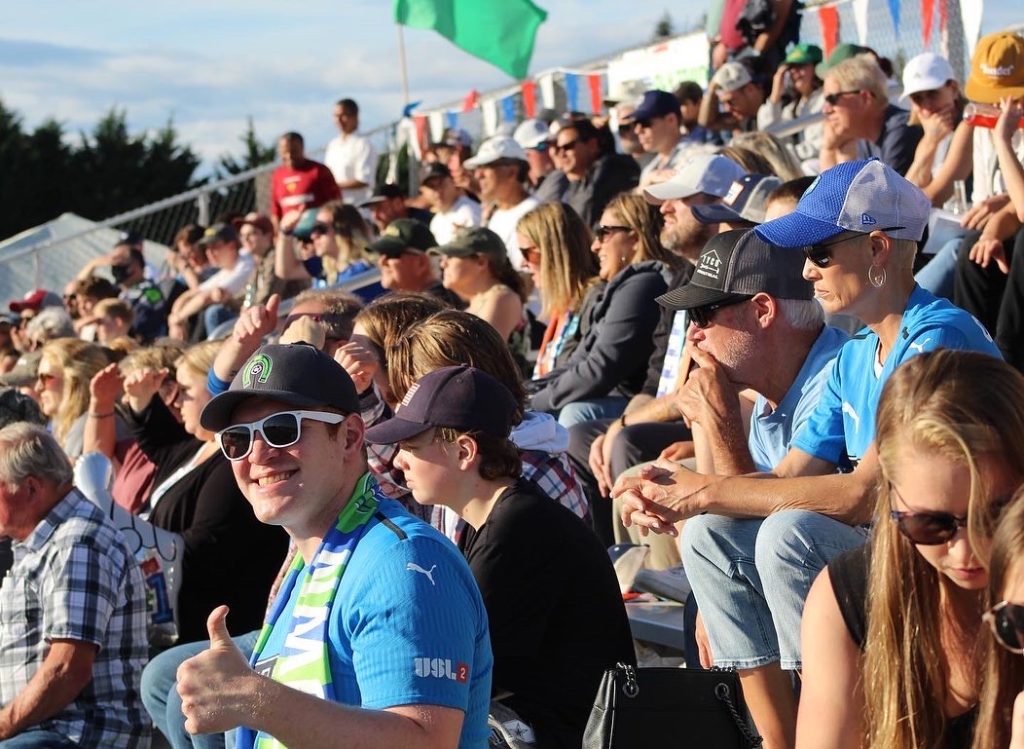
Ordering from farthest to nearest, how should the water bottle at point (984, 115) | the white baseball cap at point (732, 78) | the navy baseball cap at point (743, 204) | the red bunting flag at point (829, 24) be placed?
the red bunting flag at point (829, 24) → the white baseball cap at point (732, 78) → the water bottle at point (984, 115) → the navy baseball cap at point (743, 204)

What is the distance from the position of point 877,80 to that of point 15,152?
31.4m

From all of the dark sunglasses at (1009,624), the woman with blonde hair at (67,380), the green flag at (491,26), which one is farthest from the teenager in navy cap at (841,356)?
the green flag at (491,26)

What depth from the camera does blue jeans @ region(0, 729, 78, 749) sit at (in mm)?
5070

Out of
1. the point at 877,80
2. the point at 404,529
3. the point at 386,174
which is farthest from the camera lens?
the point at 386,174

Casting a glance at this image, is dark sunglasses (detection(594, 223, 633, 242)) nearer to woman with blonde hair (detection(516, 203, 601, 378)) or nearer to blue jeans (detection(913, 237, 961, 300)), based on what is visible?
woman with blonde hair (detection(516, 203, 601, 378))

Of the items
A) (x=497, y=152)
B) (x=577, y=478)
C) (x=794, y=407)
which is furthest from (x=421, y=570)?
(x=497, y=152)

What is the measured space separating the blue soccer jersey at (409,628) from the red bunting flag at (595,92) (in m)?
→ 14.3

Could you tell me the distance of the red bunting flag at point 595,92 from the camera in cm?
1684

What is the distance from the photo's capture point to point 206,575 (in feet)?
18.6

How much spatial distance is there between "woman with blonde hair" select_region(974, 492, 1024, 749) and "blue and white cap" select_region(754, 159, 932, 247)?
175cm

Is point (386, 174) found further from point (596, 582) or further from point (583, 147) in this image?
point (596, 582)

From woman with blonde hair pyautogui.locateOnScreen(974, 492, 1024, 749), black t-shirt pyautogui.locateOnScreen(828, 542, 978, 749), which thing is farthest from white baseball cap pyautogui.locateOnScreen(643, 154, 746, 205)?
woman with blonde hair pyautogui.locateOnScreen(974, 492, 1024, 749)

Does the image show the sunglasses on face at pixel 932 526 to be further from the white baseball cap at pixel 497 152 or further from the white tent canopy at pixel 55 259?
the white tent canopy at pixel 55 259

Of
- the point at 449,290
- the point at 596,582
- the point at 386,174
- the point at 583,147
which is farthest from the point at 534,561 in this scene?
the point at 386,174
